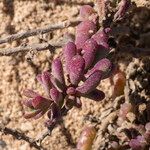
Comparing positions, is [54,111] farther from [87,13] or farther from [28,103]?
[87,13]

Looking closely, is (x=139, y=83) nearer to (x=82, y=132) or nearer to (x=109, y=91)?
(x=109, y=91)

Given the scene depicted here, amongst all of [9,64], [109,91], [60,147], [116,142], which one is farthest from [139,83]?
[9,64]

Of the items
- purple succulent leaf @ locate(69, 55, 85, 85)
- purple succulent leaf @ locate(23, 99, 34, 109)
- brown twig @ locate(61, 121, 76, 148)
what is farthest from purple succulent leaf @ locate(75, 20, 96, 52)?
brown twig @ locate(61, 121, 76, 148)

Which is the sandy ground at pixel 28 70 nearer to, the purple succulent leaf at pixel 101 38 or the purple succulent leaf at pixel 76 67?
the purple succulent leaf at pixel 101 38

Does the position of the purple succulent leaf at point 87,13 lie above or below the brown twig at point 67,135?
above

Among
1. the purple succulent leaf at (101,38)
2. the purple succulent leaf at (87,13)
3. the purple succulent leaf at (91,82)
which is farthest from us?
the purple succulent leaf at (87,13)

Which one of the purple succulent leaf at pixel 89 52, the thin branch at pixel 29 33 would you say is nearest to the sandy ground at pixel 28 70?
the thin branch at pixel 29 33
